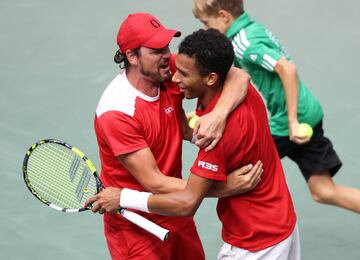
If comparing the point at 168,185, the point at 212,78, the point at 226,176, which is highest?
the point at 212,78

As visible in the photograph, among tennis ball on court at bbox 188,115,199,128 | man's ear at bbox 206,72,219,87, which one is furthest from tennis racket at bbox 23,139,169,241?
man's ear at bbox 206,72,219,87

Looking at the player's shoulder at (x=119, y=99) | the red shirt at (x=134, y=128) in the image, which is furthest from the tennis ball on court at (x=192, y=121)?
the player's shoulder at (x=119, y=99)

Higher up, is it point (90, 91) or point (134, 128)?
point (134, 128)

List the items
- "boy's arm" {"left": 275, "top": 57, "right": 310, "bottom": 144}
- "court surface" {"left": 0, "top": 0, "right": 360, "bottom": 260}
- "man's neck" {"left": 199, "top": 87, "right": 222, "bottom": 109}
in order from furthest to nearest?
"court surface" {"left": 0, "top": 0, "right": 360, "bottom": 260}, "boy's arm" {"left": 275, "top": 57, "right": 310, "bottom": 144}, "man's neck" {"left": 199, "top": 87, "right": 222, "bottom": 109}

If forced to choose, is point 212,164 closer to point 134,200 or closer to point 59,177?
point 134,200

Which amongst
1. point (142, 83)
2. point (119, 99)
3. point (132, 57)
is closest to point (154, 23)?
point (132, 57)

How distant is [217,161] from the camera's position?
429cm

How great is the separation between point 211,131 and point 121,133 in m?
0.58

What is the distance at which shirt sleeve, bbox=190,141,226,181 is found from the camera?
4.28 meters

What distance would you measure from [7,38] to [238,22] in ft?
13.1

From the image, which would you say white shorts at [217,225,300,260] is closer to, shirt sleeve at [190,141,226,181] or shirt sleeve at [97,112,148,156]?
shirt sleeve at [190,141,226,181]

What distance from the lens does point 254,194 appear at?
458 cm

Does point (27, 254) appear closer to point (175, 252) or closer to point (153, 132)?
point (175, 252)

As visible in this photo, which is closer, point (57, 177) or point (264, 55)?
point (57, 177)
